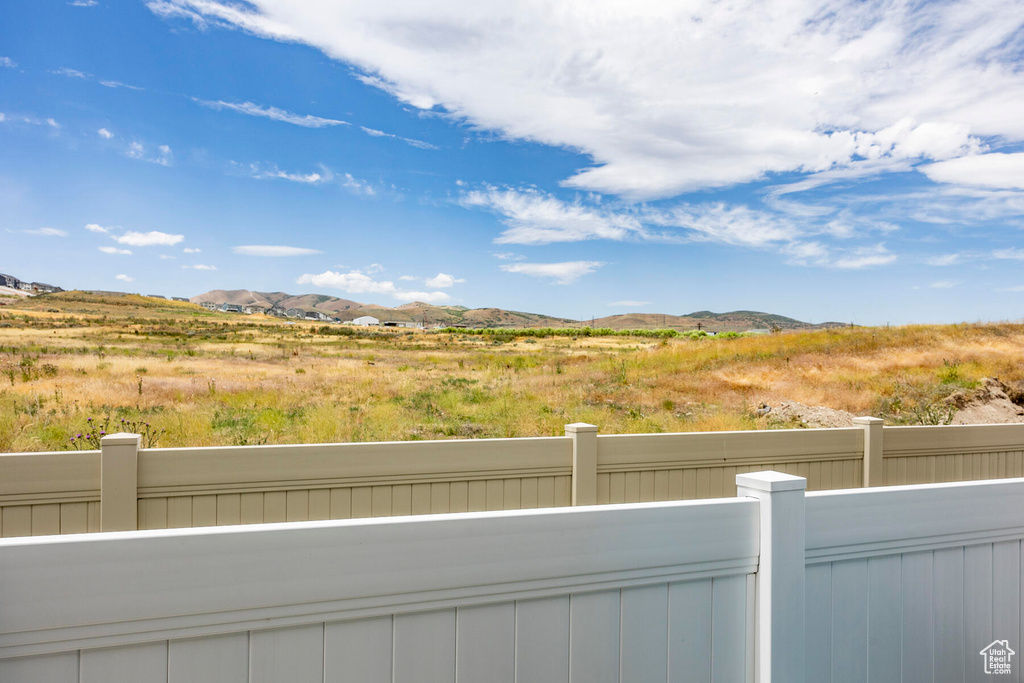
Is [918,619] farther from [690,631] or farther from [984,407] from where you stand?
[984,407]

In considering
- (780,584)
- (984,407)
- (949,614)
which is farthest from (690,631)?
(984,407)

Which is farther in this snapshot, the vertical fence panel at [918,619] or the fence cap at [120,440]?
the fence cap at [120,440]

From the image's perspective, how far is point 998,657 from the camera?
72.0 inches

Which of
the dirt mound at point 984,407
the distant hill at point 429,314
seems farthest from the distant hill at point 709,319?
the dirt mound at point 984,407

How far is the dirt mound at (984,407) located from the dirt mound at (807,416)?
203 centimetres

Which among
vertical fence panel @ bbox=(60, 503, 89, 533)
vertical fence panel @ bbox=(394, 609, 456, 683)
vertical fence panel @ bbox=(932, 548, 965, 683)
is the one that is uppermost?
vertical fence panel @ bbox=(394, 609, 456, 683)

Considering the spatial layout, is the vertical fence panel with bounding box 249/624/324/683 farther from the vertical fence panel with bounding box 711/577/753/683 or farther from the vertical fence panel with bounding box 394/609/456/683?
the vertical fence panel with bounding box 711/577/753/683

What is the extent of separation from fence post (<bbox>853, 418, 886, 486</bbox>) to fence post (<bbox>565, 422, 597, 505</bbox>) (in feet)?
9.63

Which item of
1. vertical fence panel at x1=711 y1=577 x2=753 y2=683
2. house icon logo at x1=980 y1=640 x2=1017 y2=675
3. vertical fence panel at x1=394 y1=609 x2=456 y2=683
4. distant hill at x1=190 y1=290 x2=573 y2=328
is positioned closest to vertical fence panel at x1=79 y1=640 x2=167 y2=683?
vertical fence panel at x1=394 y1=609 x2=456 y2=683

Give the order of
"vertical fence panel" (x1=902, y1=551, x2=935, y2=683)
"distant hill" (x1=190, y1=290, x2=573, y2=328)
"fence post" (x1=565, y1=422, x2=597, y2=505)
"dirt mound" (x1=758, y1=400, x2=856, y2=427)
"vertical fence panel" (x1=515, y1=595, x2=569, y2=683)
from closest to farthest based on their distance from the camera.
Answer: "vertical fence panel" (x1=515, y1=595, x2=569, y2=683) → "vertical fence panel" (x1=902, y1=551, x2=935, y2=683) → "fence post" (x1=565, y1=422, x2=597, y2=505) → "dirt mound" (x1=758, y1=400, x2=856, y2=427) → "distant hill" (x1=190, y1=290, x2=573, y2=328)

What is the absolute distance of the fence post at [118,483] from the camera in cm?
324

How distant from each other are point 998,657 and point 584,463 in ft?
8.53

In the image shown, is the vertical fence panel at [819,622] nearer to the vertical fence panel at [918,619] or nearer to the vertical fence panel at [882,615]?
the vertical fence panel at [882,615]

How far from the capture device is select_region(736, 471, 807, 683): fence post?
57.7 inches
